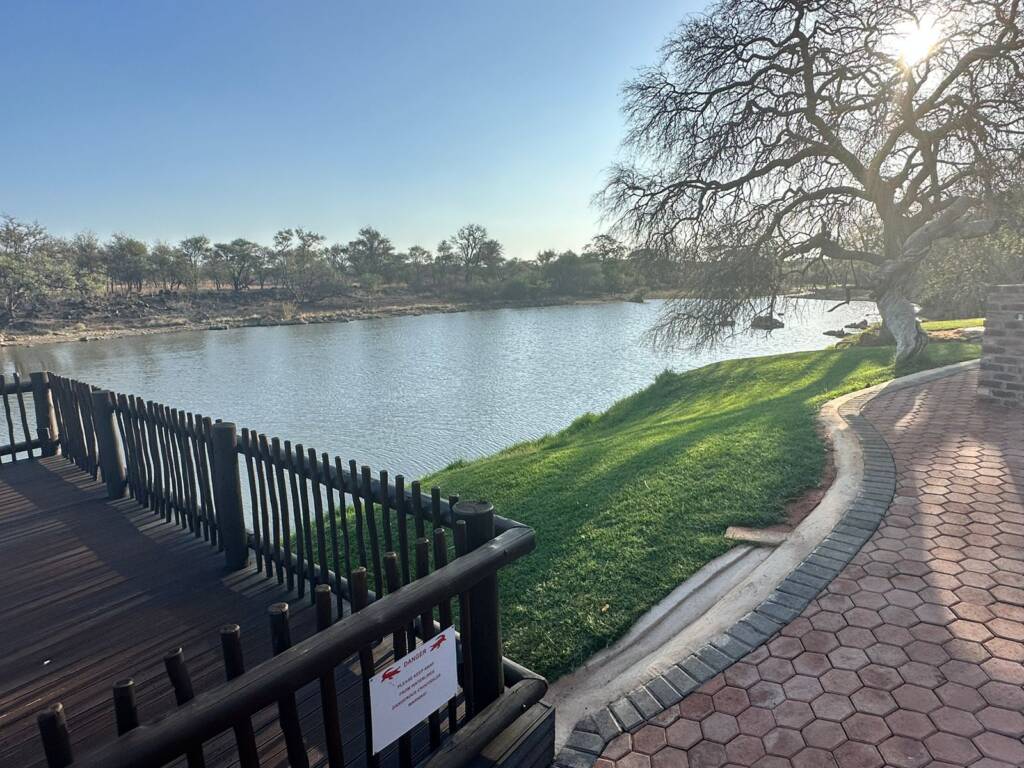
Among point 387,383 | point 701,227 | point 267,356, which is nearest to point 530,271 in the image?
point 267,356

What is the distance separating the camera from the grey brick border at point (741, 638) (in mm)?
2723

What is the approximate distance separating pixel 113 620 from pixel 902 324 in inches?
530

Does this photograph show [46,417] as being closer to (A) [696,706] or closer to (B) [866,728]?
(A) [696,706]

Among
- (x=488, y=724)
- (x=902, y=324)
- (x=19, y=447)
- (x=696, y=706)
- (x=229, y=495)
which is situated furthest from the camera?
(x=902, y=324)

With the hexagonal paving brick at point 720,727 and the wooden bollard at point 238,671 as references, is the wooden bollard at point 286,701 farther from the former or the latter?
the hexagonal paving brick at point 720,727

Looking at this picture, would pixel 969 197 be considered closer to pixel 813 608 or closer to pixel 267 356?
pixel 813 608

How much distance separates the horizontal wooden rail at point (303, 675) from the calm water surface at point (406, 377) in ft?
33.1

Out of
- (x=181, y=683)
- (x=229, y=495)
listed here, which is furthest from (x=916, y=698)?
(x=229, y=495)

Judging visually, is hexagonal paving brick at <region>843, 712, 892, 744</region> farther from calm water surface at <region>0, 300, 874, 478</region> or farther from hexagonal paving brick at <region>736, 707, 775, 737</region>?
calm water surface at <region>0, 300, 874, 478</region>

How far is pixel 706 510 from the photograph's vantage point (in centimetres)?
495

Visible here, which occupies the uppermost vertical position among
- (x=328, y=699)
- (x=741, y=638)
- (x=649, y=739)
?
(x=328, y=699)

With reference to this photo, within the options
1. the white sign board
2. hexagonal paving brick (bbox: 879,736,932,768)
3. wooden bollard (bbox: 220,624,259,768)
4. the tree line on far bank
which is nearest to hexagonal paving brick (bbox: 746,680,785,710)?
hexagonal paving brick (bbox: 879,736,932,768)

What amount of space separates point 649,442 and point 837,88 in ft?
38.5

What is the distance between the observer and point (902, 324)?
11.6 meters
